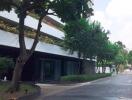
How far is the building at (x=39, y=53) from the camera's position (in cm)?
3734

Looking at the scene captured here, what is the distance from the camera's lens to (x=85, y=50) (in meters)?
53.4

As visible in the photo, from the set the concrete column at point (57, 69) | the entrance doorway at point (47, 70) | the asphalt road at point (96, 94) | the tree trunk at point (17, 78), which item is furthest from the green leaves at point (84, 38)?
the tree trunk at point (17, 78)

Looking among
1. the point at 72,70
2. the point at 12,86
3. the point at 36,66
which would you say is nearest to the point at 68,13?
the point at 12,86

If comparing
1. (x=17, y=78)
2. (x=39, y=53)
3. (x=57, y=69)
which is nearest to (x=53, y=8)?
(x=17, y=78)

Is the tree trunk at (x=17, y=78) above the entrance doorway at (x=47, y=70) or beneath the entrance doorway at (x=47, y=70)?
beneath

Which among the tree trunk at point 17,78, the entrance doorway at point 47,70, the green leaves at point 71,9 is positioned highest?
the green leaves at point 71,9

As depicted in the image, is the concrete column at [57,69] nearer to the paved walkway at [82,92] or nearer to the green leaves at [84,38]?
the green leaves at [84,38]

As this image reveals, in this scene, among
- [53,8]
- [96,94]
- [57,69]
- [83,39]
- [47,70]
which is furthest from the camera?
[57,69]

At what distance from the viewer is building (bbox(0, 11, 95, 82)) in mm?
37344

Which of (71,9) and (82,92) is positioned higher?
(71,9)

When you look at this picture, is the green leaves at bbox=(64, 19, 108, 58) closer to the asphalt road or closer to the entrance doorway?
the entrance doorway

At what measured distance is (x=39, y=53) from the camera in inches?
1871

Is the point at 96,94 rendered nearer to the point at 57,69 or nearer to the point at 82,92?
the point at 82,92

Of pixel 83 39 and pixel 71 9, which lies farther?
pixel 83 39
